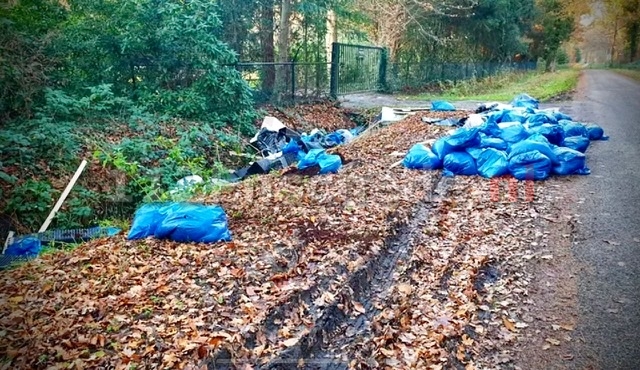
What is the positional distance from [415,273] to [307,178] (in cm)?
300

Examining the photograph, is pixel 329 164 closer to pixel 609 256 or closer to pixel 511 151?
pixel 511 151

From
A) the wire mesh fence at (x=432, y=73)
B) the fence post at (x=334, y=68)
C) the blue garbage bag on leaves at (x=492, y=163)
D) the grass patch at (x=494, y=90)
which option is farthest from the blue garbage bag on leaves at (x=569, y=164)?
the wire mesh fence at (x=432, y=73)

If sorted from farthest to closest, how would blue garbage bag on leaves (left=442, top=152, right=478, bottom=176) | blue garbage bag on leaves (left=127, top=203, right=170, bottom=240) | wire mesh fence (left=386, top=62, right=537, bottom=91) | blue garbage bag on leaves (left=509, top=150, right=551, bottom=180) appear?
1. wire mesh fence (left=386, top=62, right=537, bottom=91)
2. blue garbage bag on leaves (left=442, top=152, right=478, bottom=176)
3. blue garbage bag on leaves (left=509, top=150, right=551, bottom=180)
4. blue garbage bag on leaves (left=127, top=203, right=170, bottom=240)

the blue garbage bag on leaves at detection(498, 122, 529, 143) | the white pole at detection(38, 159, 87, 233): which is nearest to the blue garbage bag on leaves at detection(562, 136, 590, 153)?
the blue garbage bag on leaves at detection(498, 122, 529, 143)

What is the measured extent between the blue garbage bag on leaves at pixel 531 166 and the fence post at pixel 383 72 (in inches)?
514

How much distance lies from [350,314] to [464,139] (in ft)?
14.7

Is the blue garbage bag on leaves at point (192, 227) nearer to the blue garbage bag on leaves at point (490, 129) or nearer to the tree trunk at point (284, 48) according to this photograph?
the blue garbage bag on leaves at point (490, 129)

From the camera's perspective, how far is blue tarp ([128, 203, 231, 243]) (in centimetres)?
427

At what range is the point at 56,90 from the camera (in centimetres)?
783

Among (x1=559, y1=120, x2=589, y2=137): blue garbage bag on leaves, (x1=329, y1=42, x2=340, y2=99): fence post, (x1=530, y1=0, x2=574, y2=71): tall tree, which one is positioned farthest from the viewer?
(x1=530, y1=0, x2=574, y2=71): tall tree

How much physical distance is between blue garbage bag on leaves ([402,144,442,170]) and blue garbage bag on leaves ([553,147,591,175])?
1.66 m

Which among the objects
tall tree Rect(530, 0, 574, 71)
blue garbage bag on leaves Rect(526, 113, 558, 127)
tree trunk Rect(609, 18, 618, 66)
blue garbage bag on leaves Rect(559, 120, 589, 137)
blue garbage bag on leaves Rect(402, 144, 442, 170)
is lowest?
blue garbage bag on leaves Rect(402, 144, 442, 170)

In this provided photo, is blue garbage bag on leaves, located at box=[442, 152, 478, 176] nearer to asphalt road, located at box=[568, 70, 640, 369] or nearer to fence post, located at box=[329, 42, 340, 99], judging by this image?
asphalt road, located at box=[568, 70, 640, 369]

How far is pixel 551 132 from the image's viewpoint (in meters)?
7.35
